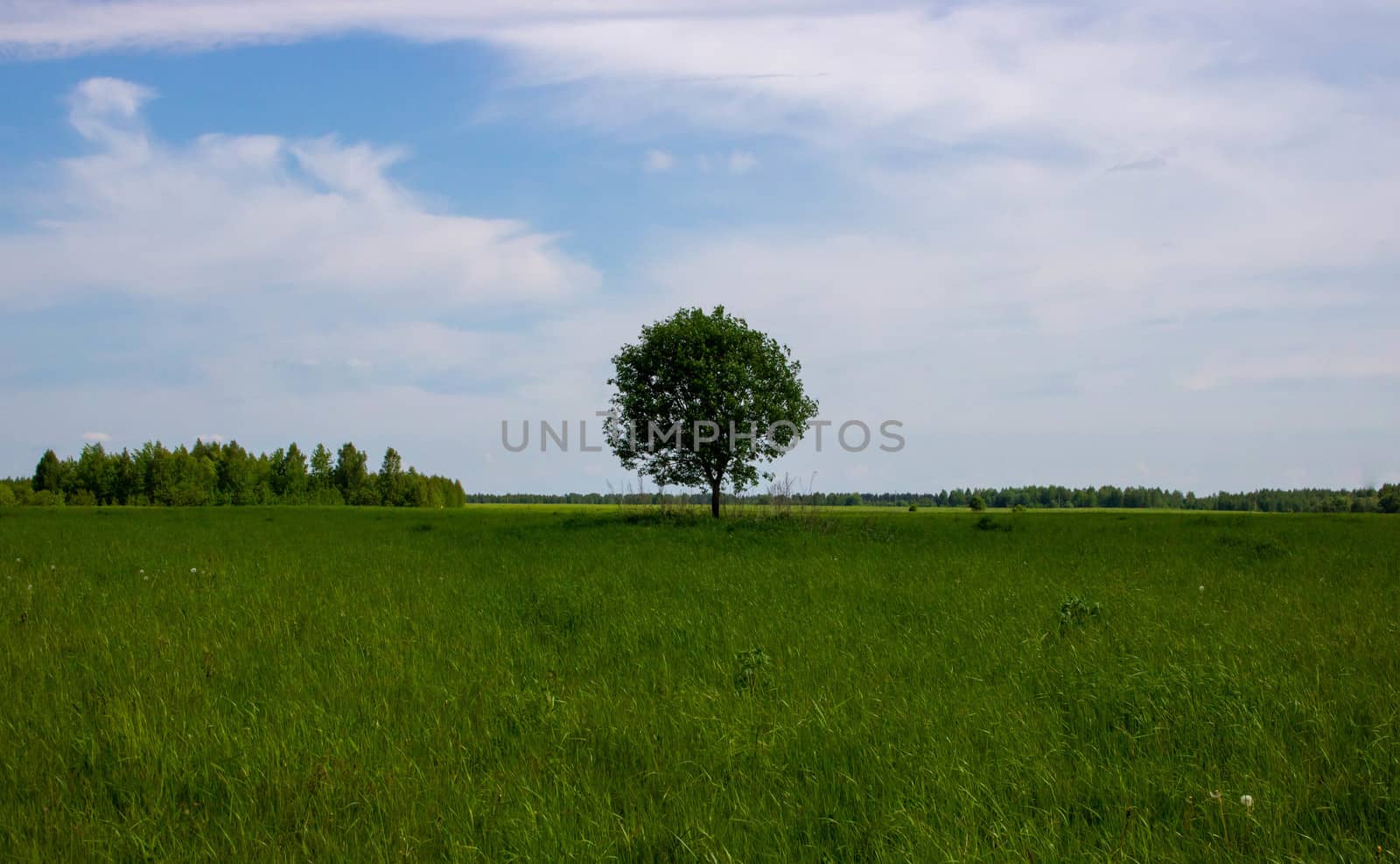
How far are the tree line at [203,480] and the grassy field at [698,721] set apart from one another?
73093 millimetres

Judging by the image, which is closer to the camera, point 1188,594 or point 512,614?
point 512,614

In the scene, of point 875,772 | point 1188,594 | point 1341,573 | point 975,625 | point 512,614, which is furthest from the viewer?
point 1341,573

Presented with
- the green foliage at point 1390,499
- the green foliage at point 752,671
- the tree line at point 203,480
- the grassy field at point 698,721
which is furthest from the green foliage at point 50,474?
the green foliage at point 1390,499

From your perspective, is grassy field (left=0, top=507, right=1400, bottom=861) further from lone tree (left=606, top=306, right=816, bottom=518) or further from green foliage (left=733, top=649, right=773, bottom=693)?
lone tree (left=606, top=306, right=816, bottom=518)

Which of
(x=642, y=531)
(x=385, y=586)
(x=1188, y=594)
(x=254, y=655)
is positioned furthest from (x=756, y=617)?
(x=642, y=531)

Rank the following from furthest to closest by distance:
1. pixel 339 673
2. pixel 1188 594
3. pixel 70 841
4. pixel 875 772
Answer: pixel 1188 594
pixel 339 673
pixel 875 772
pixel 70 841

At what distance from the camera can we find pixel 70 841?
4031 millimetres

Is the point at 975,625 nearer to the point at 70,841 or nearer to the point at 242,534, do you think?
the point at 70,841

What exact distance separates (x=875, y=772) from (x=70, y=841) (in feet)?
14.0

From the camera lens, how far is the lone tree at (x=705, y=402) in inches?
1184

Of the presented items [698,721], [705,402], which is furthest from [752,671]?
[705,402]

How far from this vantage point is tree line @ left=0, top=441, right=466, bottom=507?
7700 centimetres

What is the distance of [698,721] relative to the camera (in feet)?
17.5

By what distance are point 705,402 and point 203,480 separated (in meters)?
69.6
